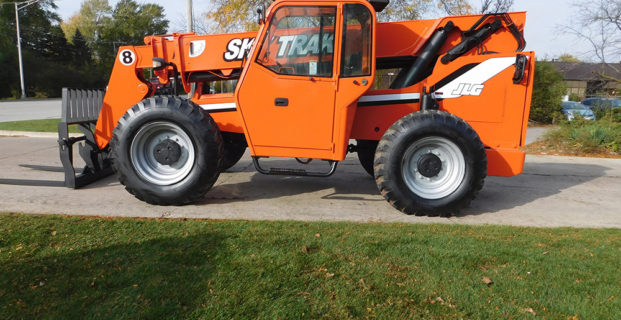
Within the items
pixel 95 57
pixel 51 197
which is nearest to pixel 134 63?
pixel 51 197

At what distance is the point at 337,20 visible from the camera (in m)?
5.04

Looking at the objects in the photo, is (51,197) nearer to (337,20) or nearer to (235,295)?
(235,295)

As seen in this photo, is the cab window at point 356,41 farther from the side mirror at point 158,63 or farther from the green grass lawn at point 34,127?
the green grass lawn at point 34,127

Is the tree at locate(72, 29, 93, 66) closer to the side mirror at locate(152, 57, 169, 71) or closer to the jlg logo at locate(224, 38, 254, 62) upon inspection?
the side mirror at locate(152, 57, 169, 71)

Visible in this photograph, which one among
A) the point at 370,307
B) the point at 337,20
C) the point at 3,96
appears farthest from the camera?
the point at 3,96

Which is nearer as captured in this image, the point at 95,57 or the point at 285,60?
the point at 285,60

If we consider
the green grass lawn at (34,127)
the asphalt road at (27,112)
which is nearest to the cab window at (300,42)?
the green grass lawn at (34,127)

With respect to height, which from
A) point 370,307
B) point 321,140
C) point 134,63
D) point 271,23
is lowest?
point 370,307

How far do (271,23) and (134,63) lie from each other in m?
2.12

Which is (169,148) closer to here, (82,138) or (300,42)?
(82,138)

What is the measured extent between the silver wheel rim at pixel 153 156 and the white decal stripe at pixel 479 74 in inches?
131

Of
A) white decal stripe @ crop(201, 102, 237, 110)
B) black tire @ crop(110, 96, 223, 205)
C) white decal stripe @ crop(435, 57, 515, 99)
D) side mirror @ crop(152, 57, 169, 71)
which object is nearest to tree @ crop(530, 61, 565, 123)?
white decal stripe @ crop(435, 57, 515, 99)

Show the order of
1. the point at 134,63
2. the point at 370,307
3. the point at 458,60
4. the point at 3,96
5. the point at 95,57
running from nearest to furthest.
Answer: the point at 370,307, the point at 458,60, the point at 134,63, the point at 3,96, the point at 95,57

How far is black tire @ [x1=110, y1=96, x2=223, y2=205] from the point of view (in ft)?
16.8
